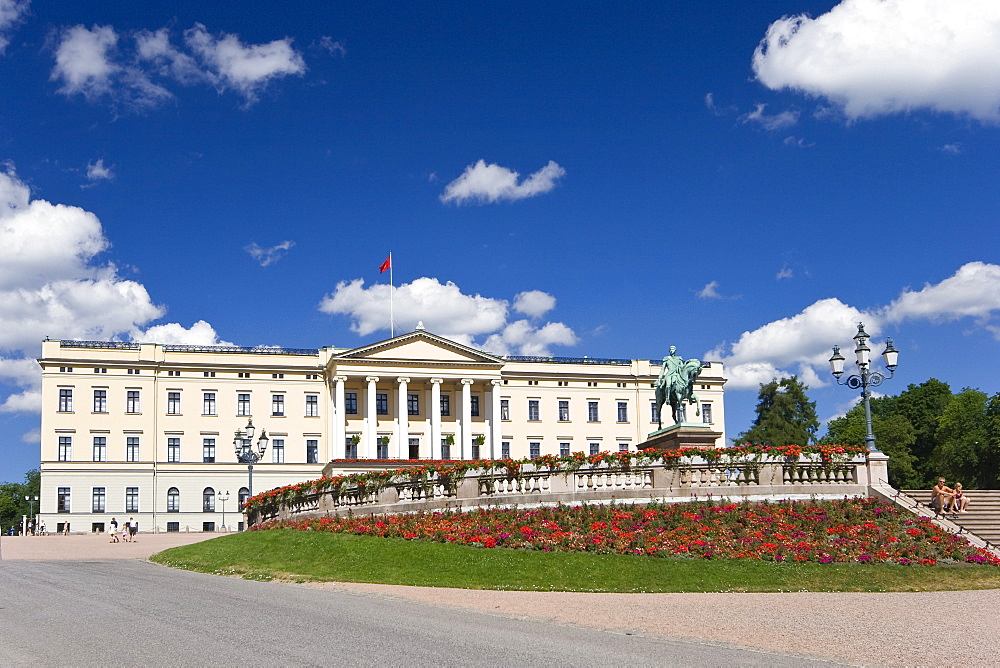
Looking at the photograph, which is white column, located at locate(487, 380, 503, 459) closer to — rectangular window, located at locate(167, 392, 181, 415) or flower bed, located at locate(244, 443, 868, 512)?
rectangular window, located at locate(167, 392, 181, 415)

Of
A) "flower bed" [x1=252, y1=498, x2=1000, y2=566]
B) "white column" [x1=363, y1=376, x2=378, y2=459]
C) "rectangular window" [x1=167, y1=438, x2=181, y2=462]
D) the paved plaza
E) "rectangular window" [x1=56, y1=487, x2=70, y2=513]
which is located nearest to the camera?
the paved plaza

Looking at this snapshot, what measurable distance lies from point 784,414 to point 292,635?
286 ft

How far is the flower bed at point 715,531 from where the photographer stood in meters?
26.0

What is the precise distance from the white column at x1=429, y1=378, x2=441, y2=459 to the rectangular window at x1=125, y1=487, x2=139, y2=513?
2326cm

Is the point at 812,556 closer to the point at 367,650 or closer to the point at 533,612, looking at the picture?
the point at 533,612

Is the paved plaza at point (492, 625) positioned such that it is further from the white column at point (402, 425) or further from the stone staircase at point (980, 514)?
the white column at point (402, 425)

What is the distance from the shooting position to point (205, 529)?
79.2 meters

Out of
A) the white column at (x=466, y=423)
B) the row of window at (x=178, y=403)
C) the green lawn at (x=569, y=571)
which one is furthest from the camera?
the white column at (x=466, y=423)

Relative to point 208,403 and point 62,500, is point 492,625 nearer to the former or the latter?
point 62,500

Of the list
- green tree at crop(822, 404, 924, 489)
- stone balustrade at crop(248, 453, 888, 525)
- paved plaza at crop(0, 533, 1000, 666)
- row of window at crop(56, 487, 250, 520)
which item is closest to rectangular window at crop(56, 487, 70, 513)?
row of window at crop(56, 487, 250, 520)

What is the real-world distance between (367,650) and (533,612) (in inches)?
212

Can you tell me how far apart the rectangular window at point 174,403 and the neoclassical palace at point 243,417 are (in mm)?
114

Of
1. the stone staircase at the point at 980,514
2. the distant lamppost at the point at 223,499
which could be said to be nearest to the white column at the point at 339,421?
the distant lamppost at the point at 223,499

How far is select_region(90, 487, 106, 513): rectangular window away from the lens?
76.8 metres
